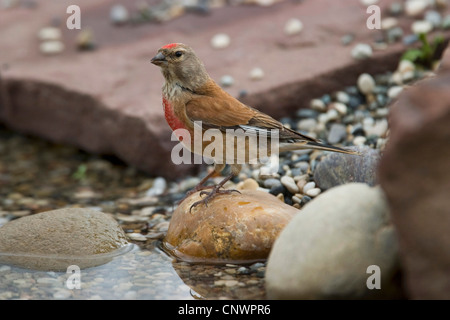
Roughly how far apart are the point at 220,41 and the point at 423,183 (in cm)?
466

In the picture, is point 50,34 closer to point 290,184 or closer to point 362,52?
point 362,52

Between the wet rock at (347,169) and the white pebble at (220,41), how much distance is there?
2673mm

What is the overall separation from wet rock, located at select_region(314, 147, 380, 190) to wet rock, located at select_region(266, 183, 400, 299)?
1304 mm

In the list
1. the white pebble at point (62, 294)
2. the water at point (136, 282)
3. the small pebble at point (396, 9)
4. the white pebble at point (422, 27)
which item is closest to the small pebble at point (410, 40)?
the white pebble at point (422, 27)

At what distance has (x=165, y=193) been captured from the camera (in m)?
5.73

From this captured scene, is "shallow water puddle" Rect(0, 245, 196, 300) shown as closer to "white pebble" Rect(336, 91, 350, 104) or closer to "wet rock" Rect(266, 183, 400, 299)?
"wet rock" Rect(266, 183, 400, 299)

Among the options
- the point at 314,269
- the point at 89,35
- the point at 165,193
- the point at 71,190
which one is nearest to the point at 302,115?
the point at 165,193

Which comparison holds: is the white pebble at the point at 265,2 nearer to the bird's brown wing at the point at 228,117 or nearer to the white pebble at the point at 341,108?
the white pebble at the point at 341,108

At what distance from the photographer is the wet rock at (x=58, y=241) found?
4195mm

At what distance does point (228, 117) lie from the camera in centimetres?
450

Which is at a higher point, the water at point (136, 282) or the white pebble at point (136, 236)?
the white pebble at point (136, 236)

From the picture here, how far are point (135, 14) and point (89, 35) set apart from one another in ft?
2.63

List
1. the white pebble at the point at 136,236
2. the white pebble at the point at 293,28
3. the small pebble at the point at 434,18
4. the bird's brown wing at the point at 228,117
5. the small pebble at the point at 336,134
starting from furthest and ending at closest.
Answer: the white pebble at the point at 293,28
the small pebble at the point at 434,18
the small pebble at the point at 336,134
the white pebble at the point at 136,236
the bird's brown wing at the point at 228,117

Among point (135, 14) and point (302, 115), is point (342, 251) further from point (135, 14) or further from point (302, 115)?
point (135, 14)
